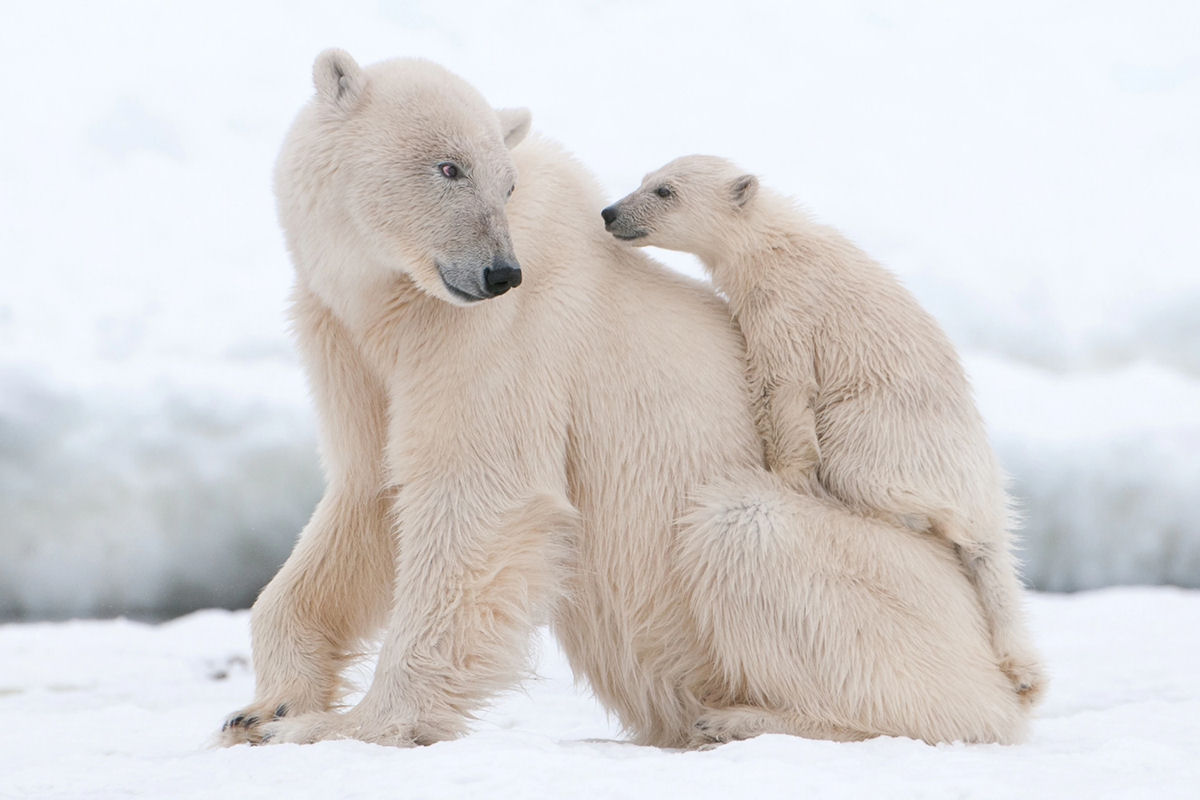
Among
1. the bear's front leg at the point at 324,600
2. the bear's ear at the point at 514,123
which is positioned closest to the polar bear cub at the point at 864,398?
the bear's ear at the point at 514,123

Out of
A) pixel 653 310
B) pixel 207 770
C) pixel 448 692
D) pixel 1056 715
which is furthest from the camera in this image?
pixel 1056 715

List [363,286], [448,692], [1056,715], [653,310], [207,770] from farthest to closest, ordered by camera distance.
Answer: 1. [1056,715]
2. [653,310]
3. [363,286]
4. [448,692]
5. [207,770]

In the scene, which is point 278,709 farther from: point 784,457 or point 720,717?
point 784,457

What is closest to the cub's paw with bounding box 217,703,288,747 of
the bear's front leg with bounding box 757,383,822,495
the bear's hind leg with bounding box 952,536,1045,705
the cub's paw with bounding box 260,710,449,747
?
the cub's paw with bounding box 260,710,449,747

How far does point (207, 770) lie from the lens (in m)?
3.24

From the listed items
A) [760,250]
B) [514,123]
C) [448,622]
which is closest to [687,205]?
[760,250]

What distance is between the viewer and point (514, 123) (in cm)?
411

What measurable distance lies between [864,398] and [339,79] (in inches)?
78.3

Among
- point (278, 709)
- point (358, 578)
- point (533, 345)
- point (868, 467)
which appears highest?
Answer: point (533, 345)

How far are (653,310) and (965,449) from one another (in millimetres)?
1138

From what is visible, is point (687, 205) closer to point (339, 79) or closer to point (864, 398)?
point (864, 398)

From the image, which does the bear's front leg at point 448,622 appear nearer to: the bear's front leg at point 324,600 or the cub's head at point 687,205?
the bear's front leg at point 324,600

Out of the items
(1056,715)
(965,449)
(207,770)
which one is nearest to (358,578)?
(207,770)

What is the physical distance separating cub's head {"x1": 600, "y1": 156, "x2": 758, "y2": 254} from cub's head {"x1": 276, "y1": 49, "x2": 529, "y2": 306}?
0.60m
